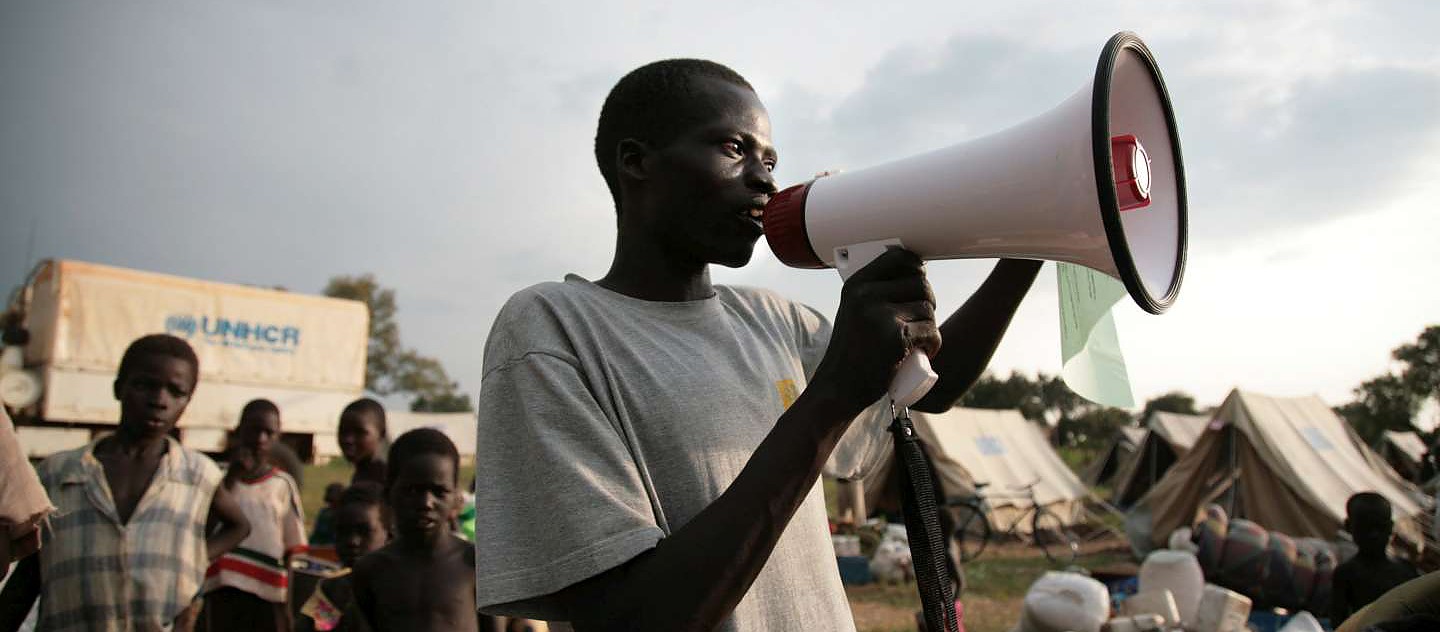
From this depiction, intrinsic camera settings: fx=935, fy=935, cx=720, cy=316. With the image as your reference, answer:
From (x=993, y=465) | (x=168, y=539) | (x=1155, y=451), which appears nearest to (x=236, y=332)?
(x=993, y=465)

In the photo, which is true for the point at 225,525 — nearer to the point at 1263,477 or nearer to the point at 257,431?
the point at 257,431

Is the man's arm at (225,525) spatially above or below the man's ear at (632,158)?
below

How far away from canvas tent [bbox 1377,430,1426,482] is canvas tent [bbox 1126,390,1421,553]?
1083 cm

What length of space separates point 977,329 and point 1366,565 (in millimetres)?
5258

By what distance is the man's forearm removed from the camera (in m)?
0.99

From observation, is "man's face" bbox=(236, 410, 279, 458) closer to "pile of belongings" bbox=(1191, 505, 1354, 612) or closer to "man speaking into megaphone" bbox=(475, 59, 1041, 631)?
"man speaking into megaphone" bbox=(475, 59, 1041, 631)

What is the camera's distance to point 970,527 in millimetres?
12086

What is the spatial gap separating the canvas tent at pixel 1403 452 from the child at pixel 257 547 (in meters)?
22.6

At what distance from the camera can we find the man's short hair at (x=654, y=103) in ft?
4.56

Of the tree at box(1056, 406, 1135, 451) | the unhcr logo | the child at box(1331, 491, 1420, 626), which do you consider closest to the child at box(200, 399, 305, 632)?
the child at box(1331, 491, 1420, 626)

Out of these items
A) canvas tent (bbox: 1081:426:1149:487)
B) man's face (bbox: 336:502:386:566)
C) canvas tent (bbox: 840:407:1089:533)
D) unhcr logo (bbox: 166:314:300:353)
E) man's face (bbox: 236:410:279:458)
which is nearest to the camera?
man's face (bbox: 336:502:386:566)

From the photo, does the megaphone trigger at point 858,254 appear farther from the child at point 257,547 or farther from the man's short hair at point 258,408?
the man's short hair at point 258,408

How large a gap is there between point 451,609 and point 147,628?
97 centimetres

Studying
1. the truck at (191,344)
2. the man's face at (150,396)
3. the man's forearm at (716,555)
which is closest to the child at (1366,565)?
the man's forearm at (716,555)
